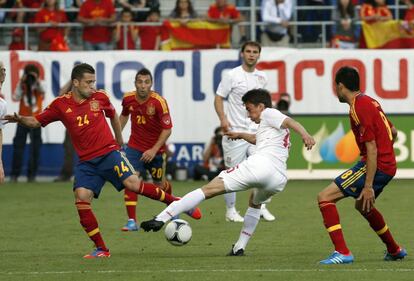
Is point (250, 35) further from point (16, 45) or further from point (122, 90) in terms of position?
point (16, 45)

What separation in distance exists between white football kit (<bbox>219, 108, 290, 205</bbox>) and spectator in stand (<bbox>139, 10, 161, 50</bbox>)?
13.3 metres

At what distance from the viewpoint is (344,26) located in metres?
24.9

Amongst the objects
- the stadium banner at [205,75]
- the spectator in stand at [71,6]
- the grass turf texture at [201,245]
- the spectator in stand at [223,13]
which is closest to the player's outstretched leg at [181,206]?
the grass turf texture at [201,245]

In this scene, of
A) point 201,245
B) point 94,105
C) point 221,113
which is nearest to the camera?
point 94,105

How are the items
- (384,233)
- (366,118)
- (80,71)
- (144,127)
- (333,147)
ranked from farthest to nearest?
1. (333,147)
2. (144,127)
3. (80,71)
4. (384,233)
5. (366,118)

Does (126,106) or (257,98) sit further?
(126,106)

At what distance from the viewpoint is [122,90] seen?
24.1m

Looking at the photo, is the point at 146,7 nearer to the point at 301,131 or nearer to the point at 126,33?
the point at 126,33

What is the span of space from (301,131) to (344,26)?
1404 centimetres

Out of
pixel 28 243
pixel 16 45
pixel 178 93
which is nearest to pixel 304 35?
pixel 178 93

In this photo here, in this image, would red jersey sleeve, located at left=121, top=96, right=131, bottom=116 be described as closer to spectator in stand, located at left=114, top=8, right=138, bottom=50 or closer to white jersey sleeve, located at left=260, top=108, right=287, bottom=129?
white jersey sleeve, located at left=260, top=108, right=287, bottom=129

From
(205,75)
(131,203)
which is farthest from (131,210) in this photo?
(205,75)

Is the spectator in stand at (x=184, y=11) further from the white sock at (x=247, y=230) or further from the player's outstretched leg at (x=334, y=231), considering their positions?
the player's outstretched leg at (x=334, y=231)

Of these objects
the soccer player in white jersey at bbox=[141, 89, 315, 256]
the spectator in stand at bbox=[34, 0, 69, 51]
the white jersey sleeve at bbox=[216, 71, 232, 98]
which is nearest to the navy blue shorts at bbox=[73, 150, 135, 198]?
the soccer player in white jersey at bbox=[141, 89, 315, 256]
